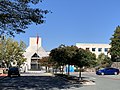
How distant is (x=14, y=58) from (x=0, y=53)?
31.0ft

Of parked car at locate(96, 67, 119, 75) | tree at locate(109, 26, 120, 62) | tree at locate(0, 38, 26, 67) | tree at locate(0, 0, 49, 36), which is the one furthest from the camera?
tree at locate(109, 26, 120, 62)

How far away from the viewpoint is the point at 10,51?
7938 cm

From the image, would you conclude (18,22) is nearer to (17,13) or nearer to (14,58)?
(17,13)

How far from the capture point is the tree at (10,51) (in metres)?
Answer: 76.4

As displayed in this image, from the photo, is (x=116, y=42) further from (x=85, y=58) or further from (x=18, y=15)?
(x=18, y=15)

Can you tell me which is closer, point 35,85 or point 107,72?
point 35,85

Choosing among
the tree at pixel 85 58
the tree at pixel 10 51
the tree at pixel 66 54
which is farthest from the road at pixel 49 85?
the tree at pixel 10 51

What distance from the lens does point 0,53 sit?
73.9 meters

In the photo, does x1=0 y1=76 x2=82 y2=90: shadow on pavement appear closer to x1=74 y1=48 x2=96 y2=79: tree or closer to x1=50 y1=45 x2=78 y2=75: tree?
x1=74 y1=48 x2=96 y2=79: tree

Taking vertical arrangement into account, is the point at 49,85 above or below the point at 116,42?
below

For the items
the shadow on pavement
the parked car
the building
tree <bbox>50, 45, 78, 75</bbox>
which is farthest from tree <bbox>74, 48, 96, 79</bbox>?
the building

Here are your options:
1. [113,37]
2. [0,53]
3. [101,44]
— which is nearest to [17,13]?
[0,53]

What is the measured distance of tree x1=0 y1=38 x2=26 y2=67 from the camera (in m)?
76.4

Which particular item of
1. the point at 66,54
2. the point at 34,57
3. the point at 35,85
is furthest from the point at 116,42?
the point at 35,85
